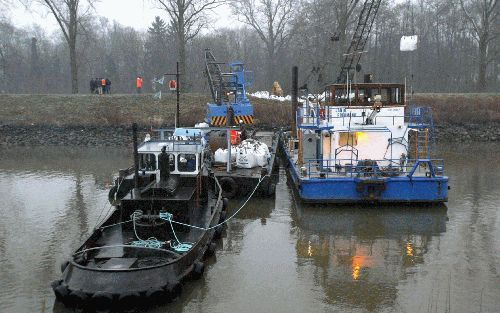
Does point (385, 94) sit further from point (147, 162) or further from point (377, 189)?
point (147, 162)

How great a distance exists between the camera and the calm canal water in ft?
31.1

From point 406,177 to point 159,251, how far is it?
29.2 ft

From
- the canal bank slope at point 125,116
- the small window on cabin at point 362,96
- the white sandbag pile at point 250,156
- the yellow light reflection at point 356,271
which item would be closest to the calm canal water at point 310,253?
the yellow light reflection at point 356,271

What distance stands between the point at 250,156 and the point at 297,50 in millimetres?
43366

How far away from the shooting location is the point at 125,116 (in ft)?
115

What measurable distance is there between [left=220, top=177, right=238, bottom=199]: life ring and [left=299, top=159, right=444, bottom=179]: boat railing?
2328 mm

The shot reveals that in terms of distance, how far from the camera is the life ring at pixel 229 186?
16906mm

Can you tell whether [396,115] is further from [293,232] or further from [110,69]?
[110,69]

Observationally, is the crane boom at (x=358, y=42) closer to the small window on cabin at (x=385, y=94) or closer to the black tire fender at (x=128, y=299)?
the small window on cabin at (x=385, y=94)

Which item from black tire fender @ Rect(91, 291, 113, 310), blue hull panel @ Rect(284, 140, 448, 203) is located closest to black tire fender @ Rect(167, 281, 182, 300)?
black tire fender @ Rect(91, 291, 113, 310)

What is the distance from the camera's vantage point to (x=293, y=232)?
45.4ft

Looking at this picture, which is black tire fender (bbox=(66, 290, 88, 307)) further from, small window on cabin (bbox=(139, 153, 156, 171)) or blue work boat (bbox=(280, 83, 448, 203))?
blue work boat (bbox=(280, 83, 448, 203))

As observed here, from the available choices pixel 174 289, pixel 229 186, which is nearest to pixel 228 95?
pixel 229 186

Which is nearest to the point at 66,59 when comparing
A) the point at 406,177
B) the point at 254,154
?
the point at 254,154
